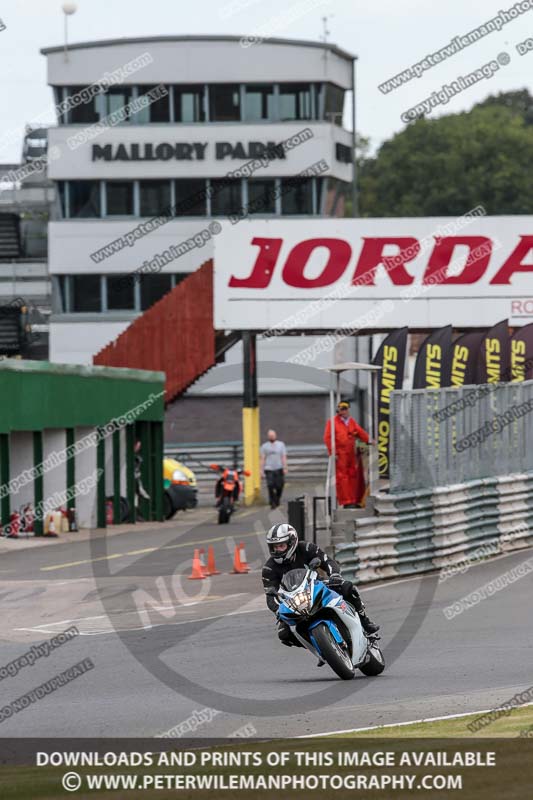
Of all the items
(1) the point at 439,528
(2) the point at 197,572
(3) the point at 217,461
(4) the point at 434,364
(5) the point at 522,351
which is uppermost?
(5) the point at 522,351

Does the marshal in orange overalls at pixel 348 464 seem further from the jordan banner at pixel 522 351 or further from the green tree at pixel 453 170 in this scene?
the green tree at pixel 453 170

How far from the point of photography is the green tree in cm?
9975

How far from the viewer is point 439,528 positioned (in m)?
23.1

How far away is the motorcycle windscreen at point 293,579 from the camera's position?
43.7 feet

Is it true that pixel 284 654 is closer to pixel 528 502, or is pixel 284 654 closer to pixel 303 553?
pixel 303 553

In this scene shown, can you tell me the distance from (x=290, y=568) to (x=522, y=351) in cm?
1908

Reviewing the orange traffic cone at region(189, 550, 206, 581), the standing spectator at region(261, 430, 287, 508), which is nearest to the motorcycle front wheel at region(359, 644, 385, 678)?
the orange traffic cone at region(189, 550, 206, 581)

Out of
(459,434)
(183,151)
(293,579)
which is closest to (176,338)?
(459,434)

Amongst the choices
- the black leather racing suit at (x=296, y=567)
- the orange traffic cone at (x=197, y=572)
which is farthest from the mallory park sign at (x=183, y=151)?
the black leather racing suit at (x=296, y=567)

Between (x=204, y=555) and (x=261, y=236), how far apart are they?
1366cm

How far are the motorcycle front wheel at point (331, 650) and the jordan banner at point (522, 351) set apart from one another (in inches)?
748

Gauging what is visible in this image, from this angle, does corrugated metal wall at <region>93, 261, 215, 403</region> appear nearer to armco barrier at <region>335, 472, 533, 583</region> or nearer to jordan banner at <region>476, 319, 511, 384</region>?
jordan banner at <region>476, 319, 511, 384</region>

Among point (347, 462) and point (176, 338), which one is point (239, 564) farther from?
point (176, 338)

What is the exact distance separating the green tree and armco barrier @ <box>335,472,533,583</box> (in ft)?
246
